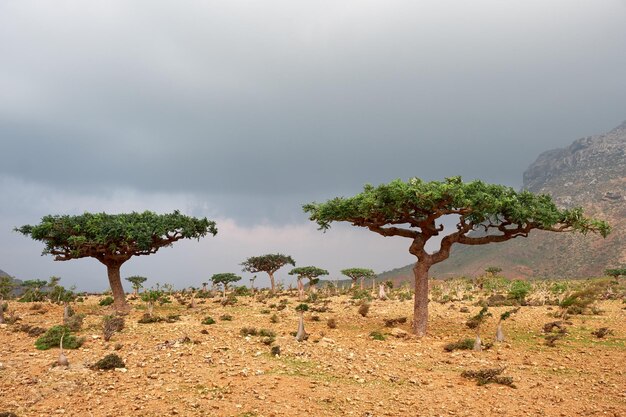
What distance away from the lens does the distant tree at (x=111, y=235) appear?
25.3 m

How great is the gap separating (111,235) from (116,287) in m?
3.93

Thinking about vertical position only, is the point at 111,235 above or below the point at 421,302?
above

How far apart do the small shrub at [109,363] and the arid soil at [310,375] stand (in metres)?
0.31

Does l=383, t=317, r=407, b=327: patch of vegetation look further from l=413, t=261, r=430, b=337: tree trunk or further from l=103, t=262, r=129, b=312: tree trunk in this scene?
l=103, t=262, r=129, b=312: tree trunk

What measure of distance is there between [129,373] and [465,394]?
1002cm

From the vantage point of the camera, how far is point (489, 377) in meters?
12.6

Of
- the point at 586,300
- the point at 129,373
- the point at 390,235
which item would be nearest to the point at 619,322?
the point at 586,300

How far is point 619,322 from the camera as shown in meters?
23.1

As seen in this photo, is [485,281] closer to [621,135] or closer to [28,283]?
[28,283]

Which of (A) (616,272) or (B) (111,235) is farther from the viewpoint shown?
(A) (616,272)

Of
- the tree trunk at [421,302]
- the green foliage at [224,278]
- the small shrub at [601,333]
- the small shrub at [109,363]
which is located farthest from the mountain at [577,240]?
the small shrub at [109,363]

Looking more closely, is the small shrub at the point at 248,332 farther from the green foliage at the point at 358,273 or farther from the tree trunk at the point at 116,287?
the green foliage at the point at 358,273

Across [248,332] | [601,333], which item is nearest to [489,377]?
[248,332]

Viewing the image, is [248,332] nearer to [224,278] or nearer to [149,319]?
[149,319]
